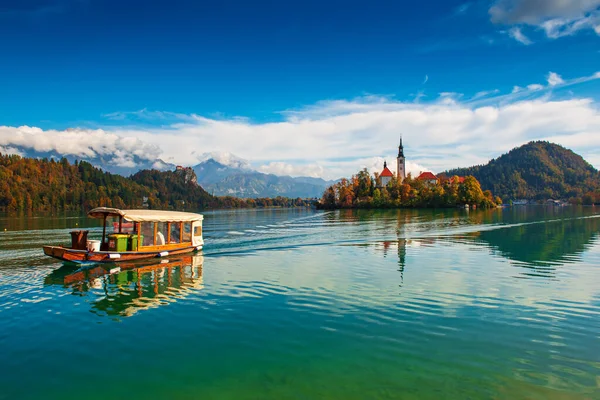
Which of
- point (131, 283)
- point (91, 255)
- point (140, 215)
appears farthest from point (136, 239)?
point (131, 283)

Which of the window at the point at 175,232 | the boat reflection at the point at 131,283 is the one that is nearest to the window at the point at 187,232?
the window at the point at 175,232

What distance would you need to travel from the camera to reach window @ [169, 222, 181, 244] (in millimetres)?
39094

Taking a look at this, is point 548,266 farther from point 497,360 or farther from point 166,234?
point 166,234

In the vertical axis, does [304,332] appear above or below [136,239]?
below

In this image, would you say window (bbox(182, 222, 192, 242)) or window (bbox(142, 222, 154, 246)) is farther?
window (bbox(182, 222, 192, 242))

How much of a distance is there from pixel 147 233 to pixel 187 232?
5.05 metres

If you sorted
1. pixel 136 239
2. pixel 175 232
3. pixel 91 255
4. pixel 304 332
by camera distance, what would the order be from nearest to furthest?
pixel 304 332
pixel 91 255
pixel 136 239
pixel 175 232

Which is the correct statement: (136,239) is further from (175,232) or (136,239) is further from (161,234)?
(175,232)

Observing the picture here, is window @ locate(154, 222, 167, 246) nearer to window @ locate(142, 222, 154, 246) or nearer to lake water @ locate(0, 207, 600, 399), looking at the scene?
window @ locate(142, 222, 154, 246)

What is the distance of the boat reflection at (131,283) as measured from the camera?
69.4 feet

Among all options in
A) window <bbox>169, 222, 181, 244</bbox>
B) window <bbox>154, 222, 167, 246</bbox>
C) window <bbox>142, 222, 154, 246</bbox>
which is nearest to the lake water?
window <bbox>142, 222, 154, 246</bbox>

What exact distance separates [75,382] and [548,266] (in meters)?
32.7

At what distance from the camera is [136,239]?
34.8 metres

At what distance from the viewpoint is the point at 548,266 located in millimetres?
30969
